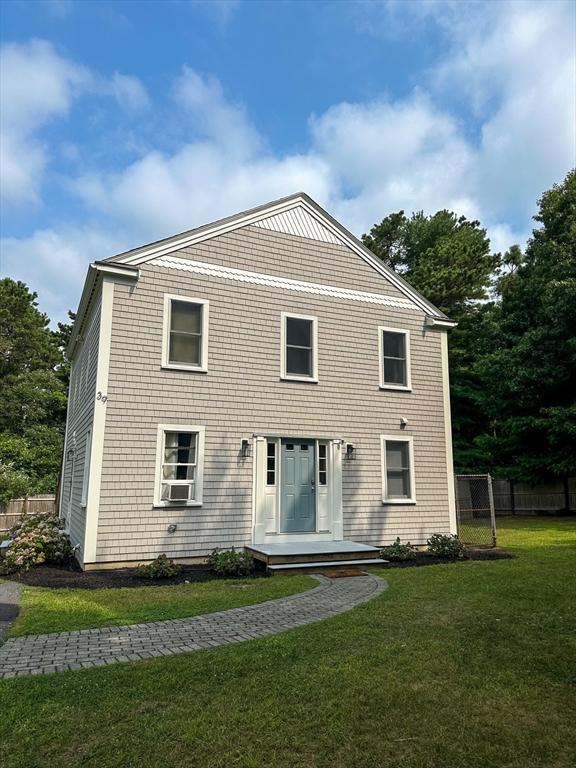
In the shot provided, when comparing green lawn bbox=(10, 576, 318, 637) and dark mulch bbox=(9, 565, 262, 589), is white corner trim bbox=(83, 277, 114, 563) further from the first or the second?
green lawn bbox=(10, 576, 318, 637)

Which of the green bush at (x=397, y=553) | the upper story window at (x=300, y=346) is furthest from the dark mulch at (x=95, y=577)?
the upper story window at (x=300, y=346)

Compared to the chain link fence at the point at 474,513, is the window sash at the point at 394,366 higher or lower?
higher

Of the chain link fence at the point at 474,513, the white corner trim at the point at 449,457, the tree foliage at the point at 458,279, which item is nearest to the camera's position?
the white corner trim at the point at 449,457

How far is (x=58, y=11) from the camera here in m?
10.2

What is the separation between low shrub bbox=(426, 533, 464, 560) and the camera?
1141cm

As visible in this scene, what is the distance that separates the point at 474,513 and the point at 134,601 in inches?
643

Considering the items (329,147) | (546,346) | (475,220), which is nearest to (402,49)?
(329,147)

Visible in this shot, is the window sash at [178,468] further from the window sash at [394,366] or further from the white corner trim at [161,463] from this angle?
the window sash at [394,366]

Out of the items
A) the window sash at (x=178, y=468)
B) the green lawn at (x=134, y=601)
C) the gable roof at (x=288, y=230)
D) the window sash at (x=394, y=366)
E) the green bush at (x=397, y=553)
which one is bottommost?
the green lawn at (x=134, y=601)

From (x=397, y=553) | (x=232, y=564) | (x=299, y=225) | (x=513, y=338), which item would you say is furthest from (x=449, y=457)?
(x=513, y=338)

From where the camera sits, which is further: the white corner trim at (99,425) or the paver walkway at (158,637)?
the white corner trim at (99,425)

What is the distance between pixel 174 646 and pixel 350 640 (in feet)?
5.78

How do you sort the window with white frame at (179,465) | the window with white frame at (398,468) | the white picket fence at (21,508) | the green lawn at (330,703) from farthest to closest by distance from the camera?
the white picket fence at (21,508) < the window with white frame at (398,468) < the window with white frame at (179,465) < the green lawn at (330,703)

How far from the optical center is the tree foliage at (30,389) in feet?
75.5
